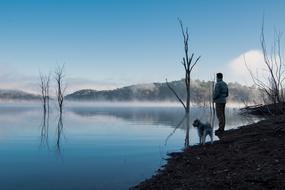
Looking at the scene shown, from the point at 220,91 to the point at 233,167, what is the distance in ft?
24.7

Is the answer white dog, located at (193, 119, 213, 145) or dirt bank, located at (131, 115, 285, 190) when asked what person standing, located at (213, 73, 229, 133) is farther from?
dirt bank, located at (131, 115, 285, 190)

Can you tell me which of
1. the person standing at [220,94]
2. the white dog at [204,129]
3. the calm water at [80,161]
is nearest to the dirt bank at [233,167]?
the white dog at [204,129]

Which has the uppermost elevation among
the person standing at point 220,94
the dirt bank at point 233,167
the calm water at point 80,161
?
the person standing at point 220,94

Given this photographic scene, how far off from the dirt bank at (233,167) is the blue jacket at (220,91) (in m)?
3.24

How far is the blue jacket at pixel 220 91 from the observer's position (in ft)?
53.7

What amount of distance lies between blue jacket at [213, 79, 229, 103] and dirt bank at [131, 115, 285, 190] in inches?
128

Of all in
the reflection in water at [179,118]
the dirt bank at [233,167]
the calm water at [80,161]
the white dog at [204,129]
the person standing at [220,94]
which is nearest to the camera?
the dirt bank at [233,167]

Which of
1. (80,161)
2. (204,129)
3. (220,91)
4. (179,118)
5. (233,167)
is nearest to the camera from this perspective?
(233,167)

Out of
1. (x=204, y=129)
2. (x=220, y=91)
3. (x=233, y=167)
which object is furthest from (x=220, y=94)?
(x=233, y=167)

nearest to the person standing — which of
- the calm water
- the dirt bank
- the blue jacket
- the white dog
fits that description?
the blue jacket

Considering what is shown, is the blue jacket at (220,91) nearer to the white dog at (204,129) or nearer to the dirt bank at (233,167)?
the white dog at (204,129)

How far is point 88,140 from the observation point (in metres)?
20.6

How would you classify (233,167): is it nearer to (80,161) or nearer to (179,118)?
(80,161)

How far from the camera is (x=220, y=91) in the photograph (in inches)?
651
